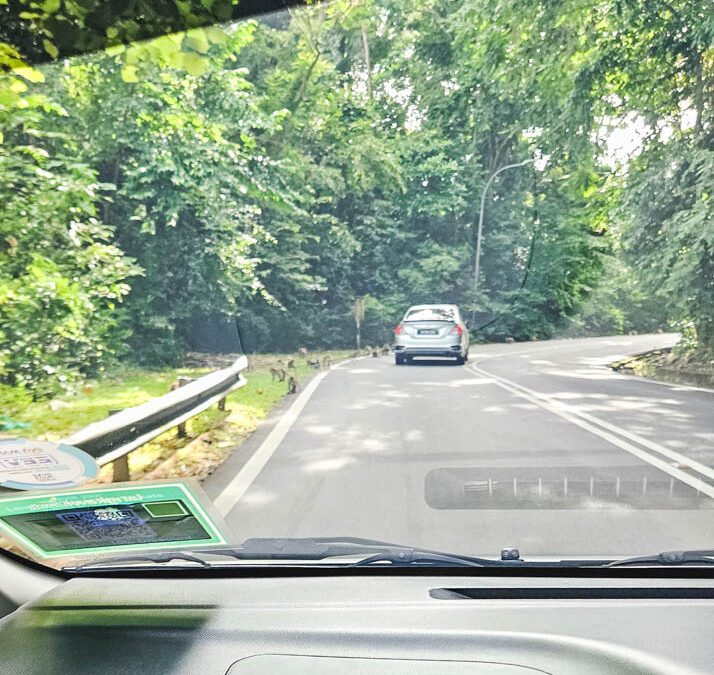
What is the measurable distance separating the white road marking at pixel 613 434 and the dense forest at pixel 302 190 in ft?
4.91

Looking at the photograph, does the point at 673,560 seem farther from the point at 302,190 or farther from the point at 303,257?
the point at 302,190

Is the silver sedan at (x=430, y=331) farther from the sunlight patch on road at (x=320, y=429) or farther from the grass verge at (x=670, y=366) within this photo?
the grass verge at (x=670, y=366)

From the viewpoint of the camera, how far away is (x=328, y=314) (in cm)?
477

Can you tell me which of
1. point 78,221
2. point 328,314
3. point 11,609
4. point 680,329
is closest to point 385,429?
point 328,314

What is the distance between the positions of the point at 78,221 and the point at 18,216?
310mm

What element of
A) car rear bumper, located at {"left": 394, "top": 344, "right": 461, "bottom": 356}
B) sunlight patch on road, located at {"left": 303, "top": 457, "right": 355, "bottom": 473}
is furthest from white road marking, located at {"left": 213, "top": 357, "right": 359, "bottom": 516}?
car rear bumper, located at {"left": 394, "top": 344, "right": 461, "bottom": 356}

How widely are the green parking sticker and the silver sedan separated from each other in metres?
1.87

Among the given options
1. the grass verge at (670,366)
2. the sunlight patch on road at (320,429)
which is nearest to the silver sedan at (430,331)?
the sunlight patch on road at (320,429)

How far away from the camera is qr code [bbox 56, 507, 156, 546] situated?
2949 mm

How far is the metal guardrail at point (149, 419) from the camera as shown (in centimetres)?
349

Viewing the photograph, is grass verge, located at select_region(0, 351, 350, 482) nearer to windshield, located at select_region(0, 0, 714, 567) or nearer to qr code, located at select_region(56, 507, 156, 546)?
windshield, located at select_region(0, 0, 714, 567)

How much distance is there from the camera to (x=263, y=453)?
594 cm

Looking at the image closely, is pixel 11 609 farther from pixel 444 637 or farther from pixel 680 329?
pixel 680 329

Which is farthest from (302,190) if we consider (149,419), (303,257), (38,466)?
(38,466)
